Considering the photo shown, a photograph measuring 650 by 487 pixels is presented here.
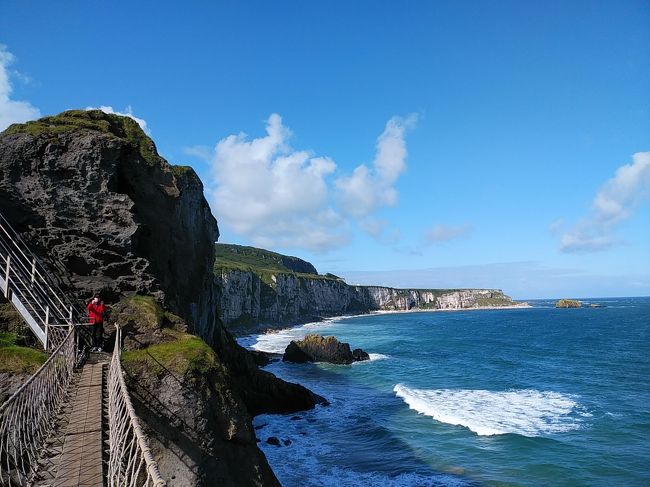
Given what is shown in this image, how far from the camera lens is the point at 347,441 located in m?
27.0

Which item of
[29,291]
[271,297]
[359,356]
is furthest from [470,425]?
[271,297]

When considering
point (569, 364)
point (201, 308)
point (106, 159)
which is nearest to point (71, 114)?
point (106, 159)

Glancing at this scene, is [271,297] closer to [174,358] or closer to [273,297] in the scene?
[273,297]

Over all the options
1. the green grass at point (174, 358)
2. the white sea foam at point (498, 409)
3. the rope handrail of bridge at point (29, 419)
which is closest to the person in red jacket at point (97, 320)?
the green grass at point (174, 358)

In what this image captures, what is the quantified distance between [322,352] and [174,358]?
4836cm

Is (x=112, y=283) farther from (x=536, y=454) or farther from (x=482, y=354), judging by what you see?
(x=482, y=354)

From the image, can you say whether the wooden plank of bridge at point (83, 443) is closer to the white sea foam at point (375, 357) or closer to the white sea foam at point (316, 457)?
the white sea foam at point (316, 457)

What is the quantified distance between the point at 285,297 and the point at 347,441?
425 ft

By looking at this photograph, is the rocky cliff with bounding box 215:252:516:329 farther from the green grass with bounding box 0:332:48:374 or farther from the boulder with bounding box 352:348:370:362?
the green grass with bounding box 0:332:48:374

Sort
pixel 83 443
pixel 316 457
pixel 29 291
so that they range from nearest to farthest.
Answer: pixel 83 443, pixel 29 291, pixel 316 457

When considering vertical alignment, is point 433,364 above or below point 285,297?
below

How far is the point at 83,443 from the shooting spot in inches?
330

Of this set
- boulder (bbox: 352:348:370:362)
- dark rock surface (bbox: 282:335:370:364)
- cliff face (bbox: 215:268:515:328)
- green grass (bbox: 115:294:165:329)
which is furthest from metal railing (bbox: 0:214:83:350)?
cliff face (bbox: 215:268:515:328)

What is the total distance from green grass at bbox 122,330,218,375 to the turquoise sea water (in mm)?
10994
